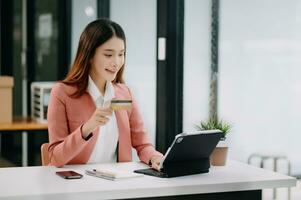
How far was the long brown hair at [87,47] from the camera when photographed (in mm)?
2537

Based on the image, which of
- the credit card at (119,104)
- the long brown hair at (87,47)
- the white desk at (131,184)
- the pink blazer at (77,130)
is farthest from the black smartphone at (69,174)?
the long brown hair at (87,47)

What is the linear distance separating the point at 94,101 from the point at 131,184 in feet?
2.05

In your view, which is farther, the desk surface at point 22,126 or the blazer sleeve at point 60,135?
the desk surface at point 22,126

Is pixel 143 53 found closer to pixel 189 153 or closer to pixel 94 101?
pixel 94 101

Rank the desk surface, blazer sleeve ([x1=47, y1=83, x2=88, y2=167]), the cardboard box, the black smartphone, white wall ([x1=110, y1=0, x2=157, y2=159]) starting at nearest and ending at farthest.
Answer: the black smartphone < blazer sleeve ([x1=47, y1=83, x2=88, y2=167]) < white wall ([x1=110, y1=0, x2=157, y2=159]) < the desk surface < the cardboard box

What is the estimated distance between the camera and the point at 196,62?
144 inches

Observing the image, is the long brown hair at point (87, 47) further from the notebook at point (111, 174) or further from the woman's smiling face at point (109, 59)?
the notebook at point (111, 174)

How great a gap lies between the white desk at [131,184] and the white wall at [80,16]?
281cm

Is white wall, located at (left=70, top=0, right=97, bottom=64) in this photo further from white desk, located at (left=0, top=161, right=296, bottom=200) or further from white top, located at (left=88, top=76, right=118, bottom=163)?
white desk, located at (left=0, top=161, right=296, bottom=200)

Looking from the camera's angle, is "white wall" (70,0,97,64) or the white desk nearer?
the white desk

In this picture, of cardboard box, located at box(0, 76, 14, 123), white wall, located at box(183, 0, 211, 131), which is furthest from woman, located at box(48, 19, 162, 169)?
cardboard box, located at box(0, 76, 14, 123)

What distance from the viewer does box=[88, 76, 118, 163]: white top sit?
2.55 meters

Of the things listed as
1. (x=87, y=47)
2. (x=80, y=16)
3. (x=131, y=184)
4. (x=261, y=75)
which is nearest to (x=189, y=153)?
(x=131, y=184)

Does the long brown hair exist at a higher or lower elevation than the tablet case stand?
A: higher
